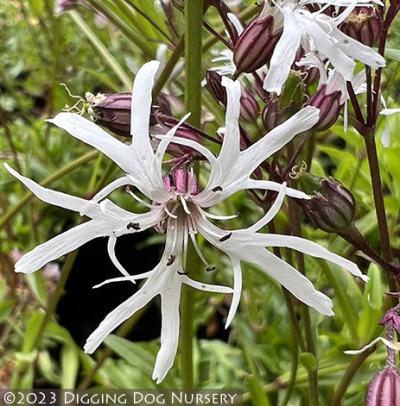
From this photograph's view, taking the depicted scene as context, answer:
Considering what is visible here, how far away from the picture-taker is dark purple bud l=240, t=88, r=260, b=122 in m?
0.41

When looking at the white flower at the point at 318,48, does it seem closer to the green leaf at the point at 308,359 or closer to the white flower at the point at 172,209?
the white flower at the point at 172,209

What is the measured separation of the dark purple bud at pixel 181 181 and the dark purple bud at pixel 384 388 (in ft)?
0.41

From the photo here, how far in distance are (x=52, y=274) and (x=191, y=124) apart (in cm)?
64

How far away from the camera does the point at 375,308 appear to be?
48cm

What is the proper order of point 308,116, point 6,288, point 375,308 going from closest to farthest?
point 308,116, point 375,308, point 6,288

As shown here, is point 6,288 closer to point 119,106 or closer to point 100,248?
point 100,248

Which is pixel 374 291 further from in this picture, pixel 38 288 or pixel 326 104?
pixel 38 288

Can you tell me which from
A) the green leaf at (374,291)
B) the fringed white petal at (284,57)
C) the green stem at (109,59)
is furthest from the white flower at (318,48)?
the green stem at (109,59)

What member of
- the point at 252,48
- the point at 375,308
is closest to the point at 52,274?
the point at 375,308

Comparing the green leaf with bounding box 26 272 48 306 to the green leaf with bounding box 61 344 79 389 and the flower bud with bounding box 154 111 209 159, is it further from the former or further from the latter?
the flower bud with bounding box 154 111 209 159

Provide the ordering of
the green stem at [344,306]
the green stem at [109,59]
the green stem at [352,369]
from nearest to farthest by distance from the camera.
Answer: the green stem at [352,369] → the green stem at [344,306] → the green stem at [109,59]

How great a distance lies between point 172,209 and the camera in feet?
1.22

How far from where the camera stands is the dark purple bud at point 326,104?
0.37m

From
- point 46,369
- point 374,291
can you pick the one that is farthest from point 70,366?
point 374,291
